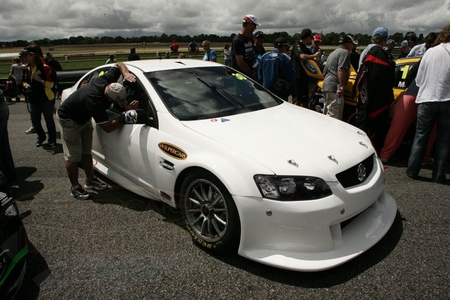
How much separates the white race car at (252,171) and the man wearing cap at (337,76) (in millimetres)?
1788

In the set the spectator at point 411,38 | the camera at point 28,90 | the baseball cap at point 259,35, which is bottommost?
the camera at point 28,90

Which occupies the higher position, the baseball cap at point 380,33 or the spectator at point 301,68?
the baseball cap at point 380,33

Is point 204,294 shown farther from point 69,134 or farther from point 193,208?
point 69,134

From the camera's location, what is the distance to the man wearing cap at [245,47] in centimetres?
573

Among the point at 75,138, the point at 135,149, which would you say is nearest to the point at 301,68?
the point at 135,149

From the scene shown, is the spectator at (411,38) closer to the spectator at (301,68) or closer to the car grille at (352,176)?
the spectator at (301,68)

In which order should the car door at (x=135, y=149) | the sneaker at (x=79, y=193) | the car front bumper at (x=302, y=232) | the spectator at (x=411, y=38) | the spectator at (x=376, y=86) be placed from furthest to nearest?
1. the spectator at (x=411, y=38)
2. the spectator at (x=376, y=86)
3. the sneaker at (x=79, y=193)
4. the car door at (x=135, y=149)
5. the car front bumper at (x=302, y=232)

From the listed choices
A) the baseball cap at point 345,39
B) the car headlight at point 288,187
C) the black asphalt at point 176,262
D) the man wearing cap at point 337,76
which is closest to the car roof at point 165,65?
the black asphalt at point 176,262

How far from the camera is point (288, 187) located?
7.66 feet

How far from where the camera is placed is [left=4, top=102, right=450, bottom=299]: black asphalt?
2346 millimetres

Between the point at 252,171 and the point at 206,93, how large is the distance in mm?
1367

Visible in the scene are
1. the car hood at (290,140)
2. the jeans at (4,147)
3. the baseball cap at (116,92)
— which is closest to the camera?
the car hood at (290,140)

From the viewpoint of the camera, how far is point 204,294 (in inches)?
91.7

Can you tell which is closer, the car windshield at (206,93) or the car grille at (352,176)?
the car grille at (352,176)
